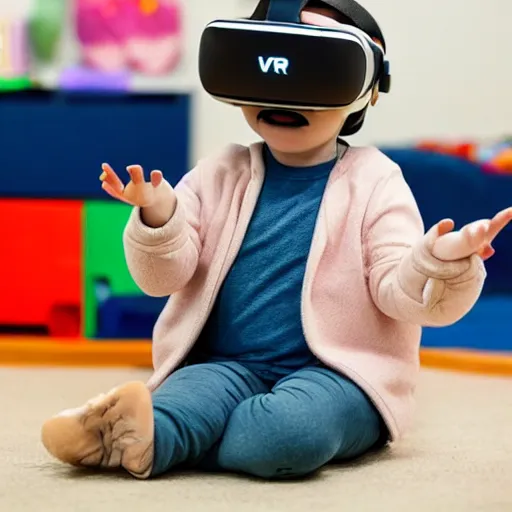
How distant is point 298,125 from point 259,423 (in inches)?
12.9

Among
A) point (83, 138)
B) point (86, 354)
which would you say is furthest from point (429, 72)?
point (86, 354)

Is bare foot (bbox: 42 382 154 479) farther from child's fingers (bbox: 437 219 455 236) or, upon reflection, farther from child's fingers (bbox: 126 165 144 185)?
child's fingers (bbox: 437 219 455 236)

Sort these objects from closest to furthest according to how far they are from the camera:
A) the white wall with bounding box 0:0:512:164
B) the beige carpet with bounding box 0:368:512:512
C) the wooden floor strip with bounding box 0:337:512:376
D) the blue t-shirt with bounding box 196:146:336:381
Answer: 1. the beige carpet with bounding box 0:368:512:512
2. the blue t-shirt with bounding box 196:146:336:381
3. the wooden floor strip with bounding box 0:337:512:376
4. the white wall with bounding box 0:0:512:164

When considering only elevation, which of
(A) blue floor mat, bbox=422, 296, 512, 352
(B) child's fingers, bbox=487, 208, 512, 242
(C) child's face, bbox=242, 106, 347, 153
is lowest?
→ (A) blue floor mat, bbox=422, 296, 512, 352

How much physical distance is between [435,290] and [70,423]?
0.36m

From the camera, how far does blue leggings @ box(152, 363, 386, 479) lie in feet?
3.12

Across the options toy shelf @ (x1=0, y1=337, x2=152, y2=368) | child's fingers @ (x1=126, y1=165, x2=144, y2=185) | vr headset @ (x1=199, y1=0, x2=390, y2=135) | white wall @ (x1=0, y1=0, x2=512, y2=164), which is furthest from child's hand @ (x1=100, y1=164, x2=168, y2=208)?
white wall @ (x1=0, y1=0, x2=512, y2=164)

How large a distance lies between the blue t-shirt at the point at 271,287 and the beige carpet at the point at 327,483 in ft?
0.47

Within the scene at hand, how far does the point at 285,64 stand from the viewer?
104 cm

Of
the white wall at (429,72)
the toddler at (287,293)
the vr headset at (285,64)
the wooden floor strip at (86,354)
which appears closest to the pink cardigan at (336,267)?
the toddler at (287,293)

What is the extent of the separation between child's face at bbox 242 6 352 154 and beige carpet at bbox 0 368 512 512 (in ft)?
1.12

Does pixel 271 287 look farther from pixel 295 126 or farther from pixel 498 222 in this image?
pixel 498 222

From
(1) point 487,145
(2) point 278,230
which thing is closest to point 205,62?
(2) point 278,230

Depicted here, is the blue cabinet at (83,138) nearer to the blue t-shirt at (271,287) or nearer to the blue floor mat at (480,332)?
the blue floor mat at (480,332)
